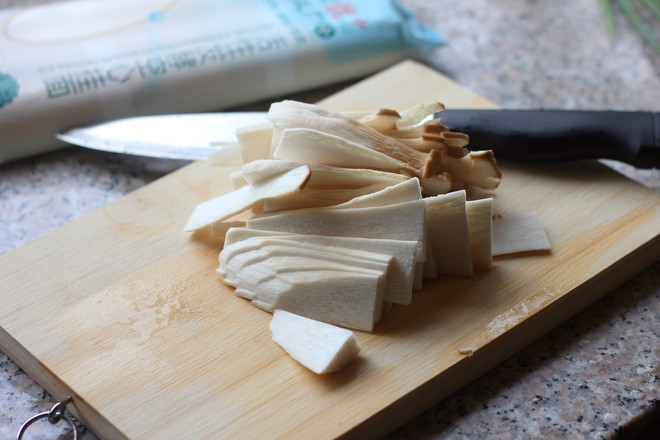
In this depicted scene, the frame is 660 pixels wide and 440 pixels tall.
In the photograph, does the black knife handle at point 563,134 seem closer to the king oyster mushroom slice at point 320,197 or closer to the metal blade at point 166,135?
the king oyster mushroom slice at point 320,197

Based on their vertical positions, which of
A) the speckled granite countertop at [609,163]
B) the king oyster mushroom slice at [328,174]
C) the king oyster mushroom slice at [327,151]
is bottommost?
the speckled granite countertop at [609,163]

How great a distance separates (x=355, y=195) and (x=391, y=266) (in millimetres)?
159

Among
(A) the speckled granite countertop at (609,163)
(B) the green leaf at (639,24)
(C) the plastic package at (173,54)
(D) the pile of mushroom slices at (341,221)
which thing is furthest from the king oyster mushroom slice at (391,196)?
(B) the green leaf at (639,24)

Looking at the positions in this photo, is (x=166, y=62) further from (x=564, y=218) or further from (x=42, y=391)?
(x=564, y=218)

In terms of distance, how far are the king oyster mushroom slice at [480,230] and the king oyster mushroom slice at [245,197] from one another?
30 cm

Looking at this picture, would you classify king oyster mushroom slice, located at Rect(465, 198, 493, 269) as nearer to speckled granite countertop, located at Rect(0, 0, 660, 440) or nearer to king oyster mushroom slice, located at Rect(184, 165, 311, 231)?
speckled granite countertop, located at Rect(0, 0, 660, 440)

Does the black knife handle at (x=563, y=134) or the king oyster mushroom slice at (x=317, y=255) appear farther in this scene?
the black knife handle at (x=563, y=134)

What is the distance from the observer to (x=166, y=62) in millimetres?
1734

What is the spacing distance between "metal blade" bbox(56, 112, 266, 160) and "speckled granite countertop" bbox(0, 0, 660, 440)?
0.08 metres

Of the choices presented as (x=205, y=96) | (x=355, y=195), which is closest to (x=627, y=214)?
(x=355, y=195)

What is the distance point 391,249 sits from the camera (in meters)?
1.17

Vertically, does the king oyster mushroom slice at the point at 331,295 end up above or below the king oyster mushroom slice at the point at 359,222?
below

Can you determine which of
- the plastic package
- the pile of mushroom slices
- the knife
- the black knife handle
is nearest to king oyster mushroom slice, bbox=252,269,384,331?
the pile of mushroom slices

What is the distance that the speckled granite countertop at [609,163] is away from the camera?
1.15 meters
